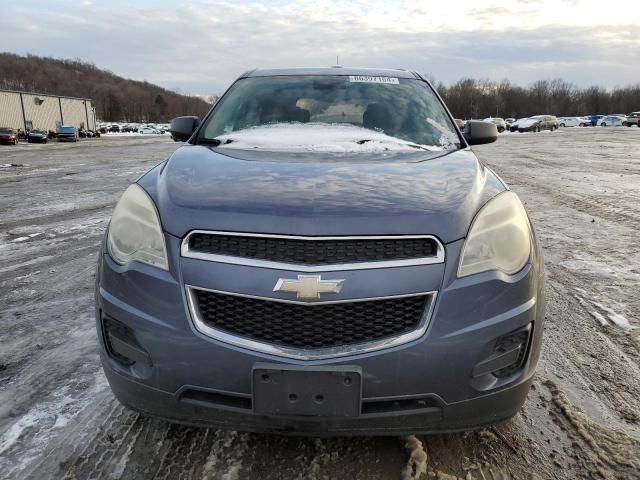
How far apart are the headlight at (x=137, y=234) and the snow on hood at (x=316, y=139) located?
2.79 ft

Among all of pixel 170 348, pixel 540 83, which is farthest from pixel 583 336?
pixel 540 83

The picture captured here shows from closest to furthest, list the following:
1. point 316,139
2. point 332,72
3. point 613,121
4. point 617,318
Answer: point 316,139, point 617,318, point 332,72, point 613,121

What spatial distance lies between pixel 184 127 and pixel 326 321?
2313 millimetres

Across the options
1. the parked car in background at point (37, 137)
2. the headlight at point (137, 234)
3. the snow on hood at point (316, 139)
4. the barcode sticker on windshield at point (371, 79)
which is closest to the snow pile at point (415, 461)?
the headlight at point (137, 234)

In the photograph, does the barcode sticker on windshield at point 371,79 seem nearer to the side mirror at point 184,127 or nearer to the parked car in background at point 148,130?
the side mirror at point 184,127

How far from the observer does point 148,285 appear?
1759 mm

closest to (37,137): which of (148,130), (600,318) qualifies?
(600,318)

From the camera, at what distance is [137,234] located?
Result: 190 centimetres

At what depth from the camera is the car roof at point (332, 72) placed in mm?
3617

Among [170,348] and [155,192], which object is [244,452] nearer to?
[170,348]

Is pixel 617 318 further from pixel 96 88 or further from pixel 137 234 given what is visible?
pixel 96 88

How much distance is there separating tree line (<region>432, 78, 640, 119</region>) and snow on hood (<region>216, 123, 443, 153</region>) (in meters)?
99.4

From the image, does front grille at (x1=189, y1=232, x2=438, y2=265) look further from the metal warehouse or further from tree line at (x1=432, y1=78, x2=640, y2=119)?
tree line at (x1=432, y1=78, x2=640, y2=119)

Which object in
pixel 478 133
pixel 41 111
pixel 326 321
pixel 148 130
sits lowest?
pixel 148 130
